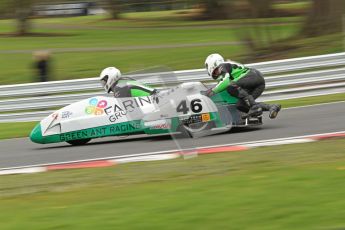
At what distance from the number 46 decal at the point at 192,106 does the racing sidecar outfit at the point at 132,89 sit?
0.58 metres

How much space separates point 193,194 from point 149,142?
4862 millimetres

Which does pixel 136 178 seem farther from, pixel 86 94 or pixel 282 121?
pixel 86 94

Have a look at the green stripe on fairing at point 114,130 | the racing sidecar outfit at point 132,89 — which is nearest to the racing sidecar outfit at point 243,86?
the green stripe on fairing at point 114,130

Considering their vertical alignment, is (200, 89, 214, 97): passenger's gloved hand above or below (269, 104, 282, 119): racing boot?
above

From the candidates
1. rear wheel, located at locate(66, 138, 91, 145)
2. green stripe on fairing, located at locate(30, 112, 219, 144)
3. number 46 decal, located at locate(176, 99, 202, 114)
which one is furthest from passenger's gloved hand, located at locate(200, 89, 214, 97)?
rear wheel, located at locate(66, 138, 91, 145)

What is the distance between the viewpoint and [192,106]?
1130cm

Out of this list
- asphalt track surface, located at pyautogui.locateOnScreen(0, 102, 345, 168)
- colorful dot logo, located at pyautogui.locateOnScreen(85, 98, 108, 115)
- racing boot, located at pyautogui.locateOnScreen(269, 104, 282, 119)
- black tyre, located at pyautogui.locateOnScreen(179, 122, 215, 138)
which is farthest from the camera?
racing boot, located at pyautogui.locateOnScreen(269, 104, 282, 119)

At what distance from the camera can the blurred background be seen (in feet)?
73.8

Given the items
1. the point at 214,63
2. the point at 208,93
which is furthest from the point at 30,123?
the point at 208,93

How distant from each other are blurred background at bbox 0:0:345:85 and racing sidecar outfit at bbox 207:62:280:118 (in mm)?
1438

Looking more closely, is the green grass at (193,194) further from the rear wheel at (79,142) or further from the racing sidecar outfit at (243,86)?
the rear wheel at (79,142)

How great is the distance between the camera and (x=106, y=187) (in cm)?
757

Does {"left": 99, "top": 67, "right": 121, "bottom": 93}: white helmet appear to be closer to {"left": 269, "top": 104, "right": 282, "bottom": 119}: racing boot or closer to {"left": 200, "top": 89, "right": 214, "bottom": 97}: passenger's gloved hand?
{"left": 200, "top": 89, "right": 214, "bottom": 97}: passenger's gloved hand

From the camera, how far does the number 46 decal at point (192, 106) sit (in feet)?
36.8
